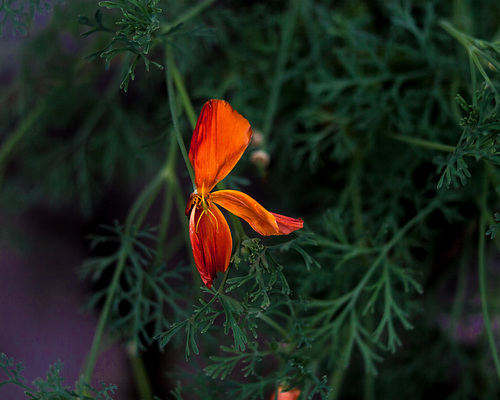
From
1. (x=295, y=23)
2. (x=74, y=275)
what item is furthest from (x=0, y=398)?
(x=295, y=23)

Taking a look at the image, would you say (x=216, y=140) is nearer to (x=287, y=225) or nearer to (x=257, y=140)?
(x=287, y=225)

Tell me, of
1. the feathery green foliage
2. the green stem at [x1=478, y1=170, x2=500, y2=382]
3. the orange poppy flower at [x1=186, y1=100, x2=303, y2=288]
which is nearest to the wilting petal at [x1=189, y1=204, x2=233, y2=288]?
the orange poppy flower at [x1=186, y1=100, x2=303, y2=288]

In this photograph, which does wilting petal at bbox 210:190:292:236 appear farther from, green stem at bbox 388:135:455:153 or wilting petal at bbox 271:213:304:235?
green stem at bbox 388:135:455:153

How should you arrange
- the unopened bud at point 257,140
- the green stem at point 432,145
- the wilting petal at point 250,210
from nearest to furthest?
the wilting petal at point 250,210 < the green stem at point 432,145 < the unopened bud at point 257,140

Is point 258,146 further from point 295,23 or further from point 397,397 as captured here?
point 397,397

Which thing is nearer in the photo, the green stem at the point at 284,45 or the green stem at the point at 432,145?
the green stem at the point at 432,145

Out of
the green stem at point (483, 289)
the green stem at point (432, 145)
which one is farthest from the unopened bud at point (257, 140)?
the green stem at point (483, 289)

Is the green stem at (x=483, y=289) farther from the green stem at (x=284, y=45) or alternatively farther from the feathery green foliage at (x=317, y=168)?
the green stem at (x=284, y=45)
